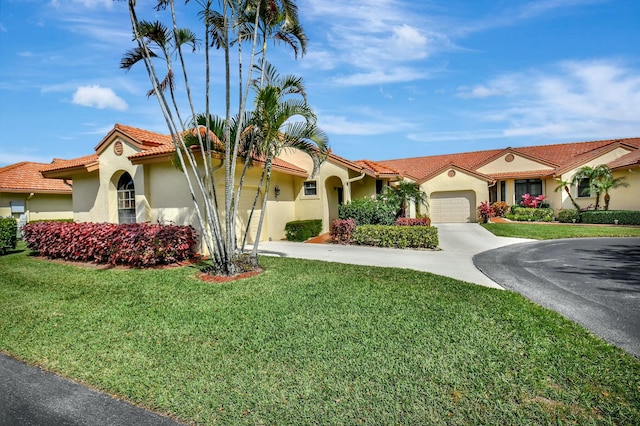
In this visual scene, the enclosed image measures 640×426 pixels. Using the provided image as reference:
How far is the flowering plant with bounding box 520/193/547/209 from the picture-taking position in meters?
25.7

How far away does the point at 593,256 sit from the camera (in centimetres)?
1137

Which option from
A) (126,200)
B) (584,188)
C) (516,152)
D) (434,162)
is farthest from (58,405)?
(434,162)

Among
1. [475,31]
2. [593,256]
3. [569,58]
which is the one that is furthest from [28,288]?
[569,58]

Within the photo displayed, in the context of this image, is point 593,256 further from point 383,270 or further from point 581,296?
point 383,270

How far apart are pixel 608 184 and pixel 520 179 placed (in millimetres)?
5826

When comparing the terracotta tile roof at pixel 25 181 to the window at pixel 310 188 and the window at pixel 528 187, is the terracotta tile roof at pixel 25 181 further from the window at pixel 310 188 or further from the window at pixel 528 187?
the window at pixel 528 187

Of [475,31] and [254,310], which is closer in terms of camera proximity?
[254,310]

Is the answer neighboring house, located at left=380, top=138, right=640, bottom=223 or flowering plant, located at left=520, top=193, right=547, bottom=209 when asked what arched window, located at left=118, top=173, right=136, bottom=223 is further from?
flowering plant, located at left=520, top=193, right=547, bottom=209

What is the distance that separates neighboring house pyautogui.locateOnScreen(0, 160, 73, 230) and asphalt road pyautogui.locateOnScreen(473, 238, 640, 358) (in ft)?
70.9

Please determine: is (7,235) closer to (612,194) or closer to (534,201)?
(534,201)

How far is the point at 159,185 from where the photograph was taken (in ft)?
42.5

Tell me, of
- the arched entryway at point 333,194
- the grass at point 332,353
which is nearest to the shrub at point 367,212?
the arched entryway at point 333,194

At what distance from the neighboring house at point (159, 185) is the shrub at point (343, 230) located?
3211 millimetres

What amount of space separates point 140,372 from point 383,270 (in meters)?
6.43
